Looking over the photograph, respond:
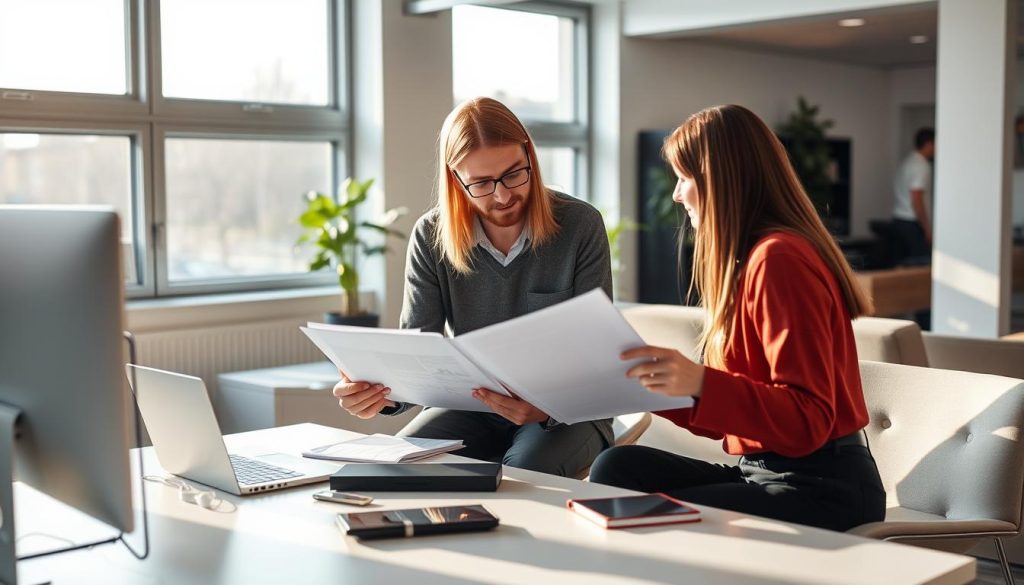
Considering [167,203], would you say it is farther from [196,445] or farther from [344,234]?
[196,445]

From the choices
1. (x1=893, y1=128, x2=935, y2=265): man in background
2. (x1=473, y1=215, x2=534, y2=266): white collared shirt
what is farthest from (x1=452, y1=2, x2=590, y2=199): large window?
(x1=473, y1=215, x2=534, y2=266): white collared shirt

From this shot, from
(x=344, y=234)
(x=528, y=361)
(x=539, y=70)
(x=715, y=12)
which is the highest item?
(x=715, y=12)

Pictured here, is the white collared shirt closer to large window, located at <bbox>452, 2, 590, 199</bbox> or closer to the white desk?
the white desk

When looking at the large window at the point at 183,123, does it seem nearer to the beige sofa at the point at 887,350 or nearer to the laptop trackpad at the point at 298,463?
the beige sofa at the point at 887,350

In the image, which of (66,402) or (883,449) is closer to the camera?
(66,402)

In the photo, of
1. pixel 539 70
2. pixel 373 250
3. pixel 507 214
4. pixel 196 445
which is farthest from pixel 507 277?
pixel 539 70

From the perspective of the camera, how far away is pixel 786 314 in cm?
173

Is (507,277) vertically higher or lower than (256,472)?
higher

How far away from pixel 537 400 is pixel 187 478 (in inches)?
23.6

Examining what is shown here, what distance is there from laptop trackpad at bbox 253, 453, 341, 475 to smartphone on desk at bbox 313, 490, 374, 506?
15 cm

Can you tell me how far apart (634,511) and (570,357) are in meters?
0.27

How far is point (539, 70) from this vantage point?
688 cm

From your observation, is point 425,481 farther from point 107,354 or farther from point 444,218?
point 444,218

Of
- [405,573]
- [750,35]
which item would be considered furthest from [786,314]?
[750,35]
